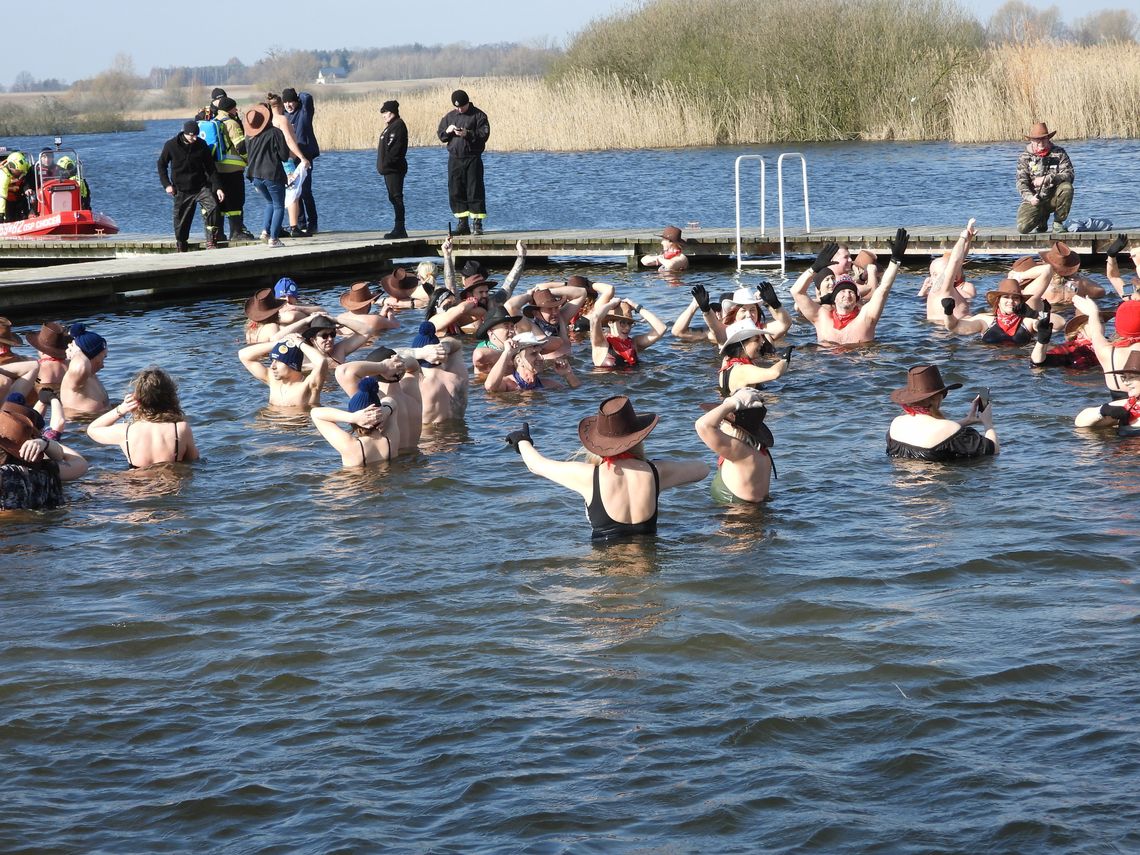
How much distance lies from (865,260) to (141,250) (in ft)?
36.7

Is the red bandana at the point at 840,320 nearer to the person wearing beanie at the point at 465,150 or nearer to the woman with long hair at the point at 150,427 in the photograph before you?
the person wearing beanie at the point at 465,150

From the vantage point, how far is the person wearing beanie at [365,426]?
10.1 meters

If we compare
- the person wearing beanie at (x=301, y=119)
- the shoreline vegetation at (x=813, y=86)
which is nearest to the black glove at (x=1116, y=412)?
the person wearing beanie at (x=301, y=119)

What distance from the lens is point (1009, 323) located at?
14008 millimetres

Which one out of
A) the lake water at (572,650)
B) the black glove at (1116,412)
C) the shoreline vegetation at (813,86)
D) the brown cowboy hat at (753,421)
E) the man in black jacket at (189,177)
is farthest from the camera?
the shoreline vegetation at (813,86)

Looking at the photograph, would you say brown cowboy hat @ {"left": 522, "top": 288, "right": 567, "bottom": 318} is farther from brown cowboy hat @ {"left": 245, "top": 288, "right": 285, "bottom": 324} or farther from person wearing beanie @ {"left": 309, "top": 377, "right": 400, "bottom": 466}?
person wearing beanie @ {"left": 309, "top": 377, "right": 400, "bottom": 466}

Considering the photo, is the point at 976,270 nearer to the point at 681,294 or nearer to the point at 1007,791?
the point at 681,294

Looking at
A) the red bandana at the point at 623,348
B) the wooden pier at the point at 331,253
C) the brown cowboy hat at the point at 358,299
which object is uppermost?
the wooden pier at the point at 331,253

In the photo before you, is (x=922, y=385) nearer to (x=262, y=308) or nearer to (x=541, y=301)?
(x=541, y=301)

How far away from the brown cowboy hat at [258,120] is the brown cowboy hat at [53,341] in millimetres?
6449

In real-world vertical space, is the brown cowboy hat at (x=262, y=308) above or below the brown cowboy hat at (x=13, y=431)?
above

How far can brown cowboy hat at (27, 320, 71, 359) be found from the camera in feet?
41.9

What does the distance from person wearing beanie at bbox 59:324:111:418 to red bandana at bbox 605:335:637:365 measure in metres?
4.59

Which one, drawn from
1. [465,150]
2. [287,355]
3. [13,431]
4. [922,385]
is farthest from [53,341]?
[465,150]
